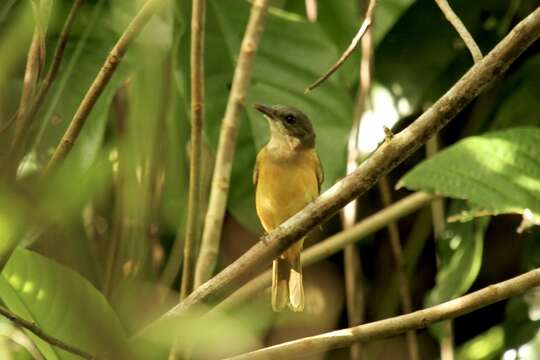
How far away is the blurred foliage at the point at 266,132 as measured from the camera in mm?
2176


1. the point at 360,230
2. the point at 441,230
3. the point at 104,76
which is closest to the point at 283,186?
the point at 360,230

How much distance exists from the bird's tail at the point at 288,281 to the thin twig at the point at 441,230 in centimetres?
50

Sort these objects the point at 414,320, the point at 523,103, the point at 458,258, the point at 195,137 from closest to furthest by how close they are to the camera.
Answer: the point at 414,320
the point at 195,137
the point at 458,258
the point at 523,103

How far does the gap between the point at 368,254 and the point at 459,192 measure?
1.35 metres

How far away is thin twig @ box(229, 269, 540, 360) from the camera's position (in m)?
1.47

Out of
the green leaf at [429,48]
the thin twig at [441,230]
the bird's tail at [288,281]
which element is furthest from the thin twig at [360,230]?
the green leaf at [429,48]

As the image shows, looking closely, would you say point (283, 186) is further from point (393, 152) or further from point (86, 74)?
point (393, 152)

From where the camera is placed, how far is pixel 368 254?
3746 millimetres

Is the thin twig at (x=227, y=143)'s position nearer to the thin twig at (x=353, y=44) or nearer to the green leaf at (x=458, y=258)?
the thin twig at (x=353, y=44)

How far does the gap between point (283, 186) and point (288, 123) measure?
238 millimetres

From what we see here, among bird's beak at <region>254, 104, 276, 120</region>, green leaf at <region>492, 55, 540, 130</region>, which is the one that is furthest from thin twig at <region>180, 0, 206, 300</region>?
green leaf at <region>492, 55, 540, 130</region>

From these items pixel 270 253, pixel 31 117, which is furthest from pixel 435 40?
pixel 31 117

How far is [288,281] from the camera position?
3018 millimetres

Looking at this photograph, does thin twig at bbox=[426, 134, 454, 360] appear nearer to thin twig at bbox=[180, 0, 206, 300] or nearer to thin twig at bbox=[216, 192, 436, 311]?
thin twig at bbox=[216, 192, 436, 311]
